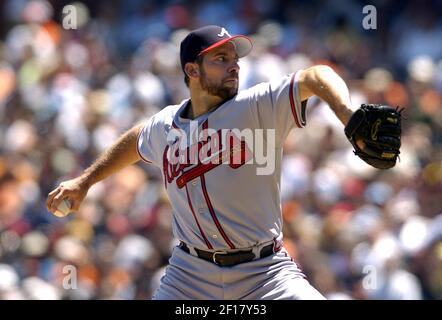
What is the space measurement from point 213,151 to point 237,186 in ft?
0.61

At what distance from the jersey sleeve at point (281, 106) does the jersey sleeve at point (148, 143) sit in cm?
61

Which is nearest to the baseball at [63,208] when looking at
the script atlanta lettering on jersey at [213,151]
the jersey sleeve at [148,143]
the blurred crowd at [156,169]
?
the jersey sleeve at [148,143]

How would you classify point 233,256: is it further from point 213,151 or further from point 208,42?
point 208,42

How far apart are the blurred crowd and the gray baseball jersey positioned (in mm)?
2278

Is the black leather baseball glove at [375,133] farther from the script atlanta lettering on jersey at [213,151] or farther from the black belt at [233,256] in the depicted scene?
the black belt at [233,256]

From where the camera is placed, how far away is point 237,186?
4012 mm

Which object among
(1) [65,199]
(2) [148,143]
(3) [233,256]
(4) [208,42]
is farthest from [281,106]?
(1) [65,199]

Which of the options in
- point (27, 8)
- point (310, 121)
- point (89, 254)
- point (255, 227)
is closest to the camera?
point (255, 227)

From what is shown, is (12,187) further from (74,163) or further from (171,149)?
(171,149)

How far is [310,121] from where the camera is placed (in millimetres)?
7613

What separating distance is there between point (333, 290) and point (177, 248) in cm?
228

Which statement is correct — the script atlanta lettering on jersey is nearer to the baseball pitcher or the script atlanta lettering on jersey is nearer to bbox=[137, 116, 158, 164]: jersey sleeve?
the baseball pitcher

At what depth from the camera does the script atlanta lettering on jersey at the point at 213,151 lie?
3998mm
